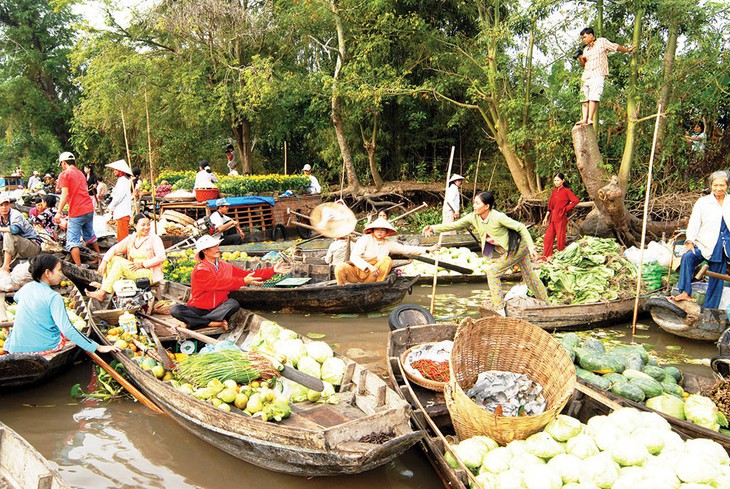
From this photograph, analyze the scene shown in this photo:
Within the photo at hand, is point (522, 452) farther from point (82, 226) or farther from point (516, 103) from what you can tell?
point (516, 103)

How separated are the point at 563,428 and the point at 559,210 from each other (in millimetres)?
7614

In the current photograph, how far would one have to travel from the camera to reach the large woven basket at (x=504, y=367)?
3416mm

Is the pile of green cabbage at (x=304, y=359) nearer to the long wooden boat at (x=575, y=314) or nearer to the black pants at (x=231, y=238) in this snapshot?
the long wooden boat at (x=575, y=314)

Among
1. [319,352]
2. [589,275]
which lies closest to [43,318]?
[319,352]

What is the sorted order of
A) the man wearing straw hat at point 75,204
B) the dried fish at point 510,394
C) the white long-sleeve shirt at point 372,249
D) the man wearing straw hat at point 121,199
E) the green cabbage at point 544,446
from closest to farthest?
1. the green cabbage at point 544,446
2. the dried fish at point 510,394
3. the white long-sleeve shirt at point 372,249
4. the man wearing straw hat at point 75,204
5. the man wearing straw hat at point 121,199

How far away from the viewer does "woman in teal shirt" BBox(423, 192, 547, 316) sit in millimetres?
6074

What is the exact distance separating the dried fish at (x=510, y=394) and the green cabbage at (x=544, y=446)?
38cm

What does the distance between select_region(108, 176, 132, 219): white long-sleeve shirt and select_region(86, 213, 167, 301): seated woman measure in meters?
Result: 2.79

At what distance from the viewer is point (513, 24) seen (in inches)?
458

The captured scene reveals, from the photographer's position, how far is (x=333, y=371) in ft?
15.3

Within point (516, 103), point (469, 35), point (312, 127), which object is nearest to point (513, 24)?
point (516, 103)

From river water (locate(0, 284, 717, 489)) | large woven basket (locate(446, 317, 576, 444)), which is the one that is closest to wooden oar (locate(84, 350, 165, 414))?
river water (locate(0, 284, 717, 489))

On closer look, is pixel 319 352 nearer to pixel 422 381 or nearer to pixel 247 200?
pixel 422 381

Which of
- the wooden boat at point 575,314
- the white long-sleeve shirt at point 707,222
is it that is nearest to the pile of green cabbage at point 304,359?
the wooden boat at point 575,314
